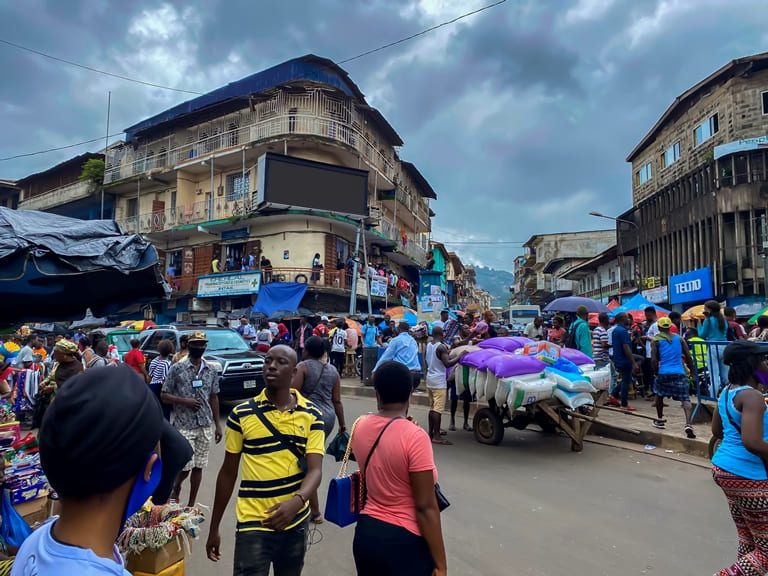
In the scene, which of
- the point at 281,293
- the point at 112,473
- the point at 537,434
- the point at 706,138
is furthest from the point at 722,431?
the point at 706,138

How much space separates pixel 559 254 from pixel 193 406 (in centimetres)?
5758

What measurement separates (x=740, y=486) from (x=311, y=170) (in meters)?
23.5

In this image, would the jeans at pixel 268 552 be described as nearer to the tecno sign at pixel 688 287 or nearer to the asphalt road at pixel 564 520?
the asphalt road at pixel 564 520

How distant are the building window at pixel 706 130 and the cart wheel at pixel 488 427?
24.4 meters

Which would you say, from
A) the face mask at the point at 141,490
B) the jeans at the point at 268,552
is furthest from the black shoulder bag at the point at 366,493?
the face mask at the point at 141,490

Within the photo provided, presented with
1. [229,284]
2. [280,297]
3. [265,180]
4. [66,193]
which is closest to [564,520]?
[280,297]

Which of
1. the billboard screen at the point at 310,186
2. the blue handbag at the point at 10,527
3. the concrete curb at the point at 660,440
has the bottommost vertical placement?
the concrete curb at the point at 660,440

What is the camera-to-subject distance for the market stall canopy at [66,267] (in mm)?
3428

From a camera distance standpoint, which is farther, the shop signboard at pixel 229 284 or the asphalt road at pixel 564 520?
the shop signboard at pixel 229 284

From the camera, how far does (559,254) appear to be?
57594 mm

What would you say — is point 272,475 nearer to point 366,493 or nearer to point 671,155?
point 366,493

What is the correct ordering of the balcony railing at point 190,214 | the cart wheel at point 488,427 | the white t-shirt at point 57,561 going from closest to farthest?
the white t-shirt at point 57,561, the cart wheel at point 488,427, the balcony railing at point 190,214

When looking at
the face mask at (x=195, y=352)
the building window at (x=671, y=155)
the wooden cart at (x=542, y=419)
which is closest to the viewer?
the face mask at (x=195, y=352)

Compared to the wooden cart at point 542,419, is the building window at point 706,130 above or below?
above
